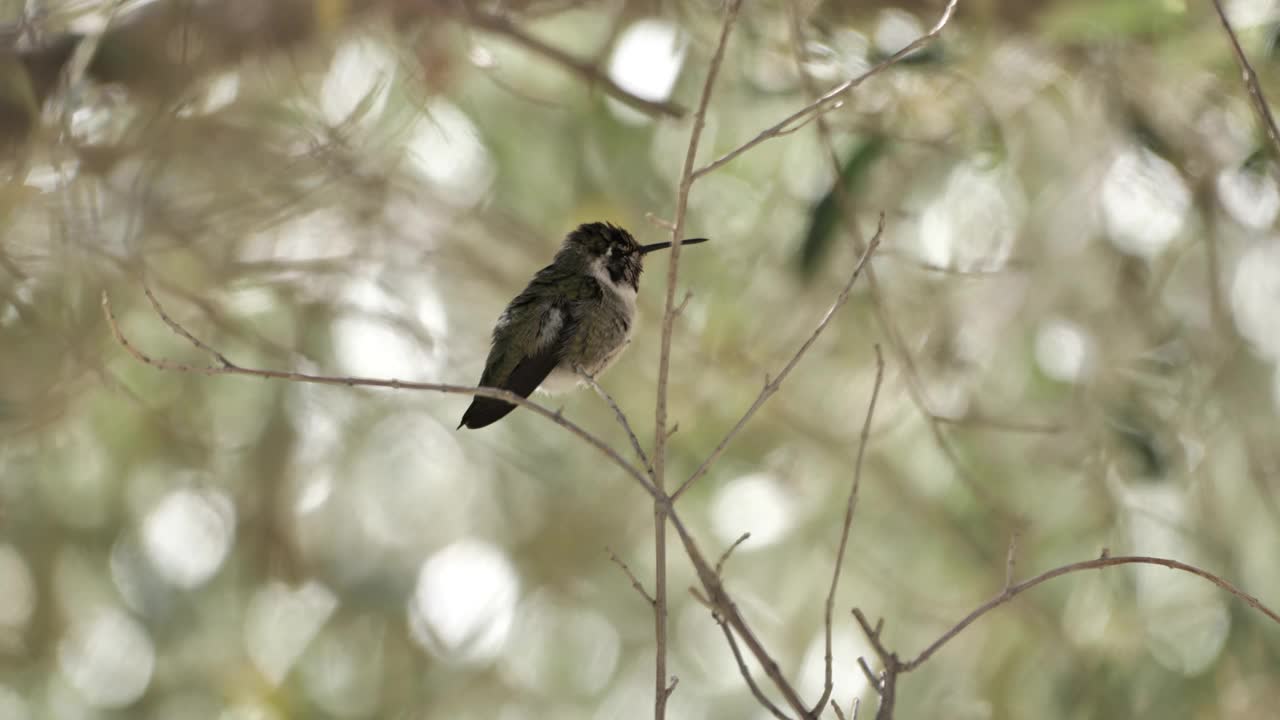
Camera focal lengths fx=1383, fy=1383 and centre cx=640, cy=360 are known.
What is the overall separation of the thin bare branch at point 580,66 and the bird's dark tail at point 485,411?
762mm

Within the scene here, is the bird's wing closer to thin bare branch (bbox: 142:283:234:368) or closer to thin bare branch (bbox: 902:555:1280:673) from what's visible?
thin bare branch (bbox: 142:283:234:368)

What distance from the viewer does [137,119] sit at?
136 inches

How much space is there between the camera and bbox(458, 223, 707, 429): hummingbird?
2.64 metres

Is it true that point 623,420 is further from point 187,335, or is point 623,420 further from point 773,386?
point 187,335

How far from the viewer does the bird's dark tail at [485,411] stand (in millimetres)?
2312

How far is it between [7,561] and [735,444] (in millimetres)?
2822

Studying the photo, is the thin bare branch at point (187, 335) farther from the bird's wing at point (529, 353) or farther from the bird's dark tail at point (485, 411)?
the bird's wing at point (529, 353)

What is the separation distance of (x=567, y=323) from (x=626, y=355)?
180cm

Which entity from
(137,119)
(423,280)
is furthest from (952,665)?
(137,119)

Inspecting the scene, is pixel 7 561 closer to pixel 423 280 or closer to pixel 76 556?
pixel 76 556

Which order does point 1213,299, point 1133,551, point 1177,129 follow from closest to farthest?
point 1213,299 < point 1133,551 < point 1177,129

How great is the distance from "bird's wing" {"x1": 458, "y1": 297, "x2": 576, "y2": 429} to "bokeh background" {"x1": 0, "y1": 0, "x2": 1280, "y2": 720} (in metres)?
0.63

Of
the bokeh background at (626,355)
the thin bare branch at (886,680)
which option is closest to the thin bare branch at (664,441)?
the thin bare branch at (886,680)

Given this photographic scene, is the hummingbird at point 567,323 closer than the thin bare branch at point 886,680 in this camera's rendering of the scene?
No
